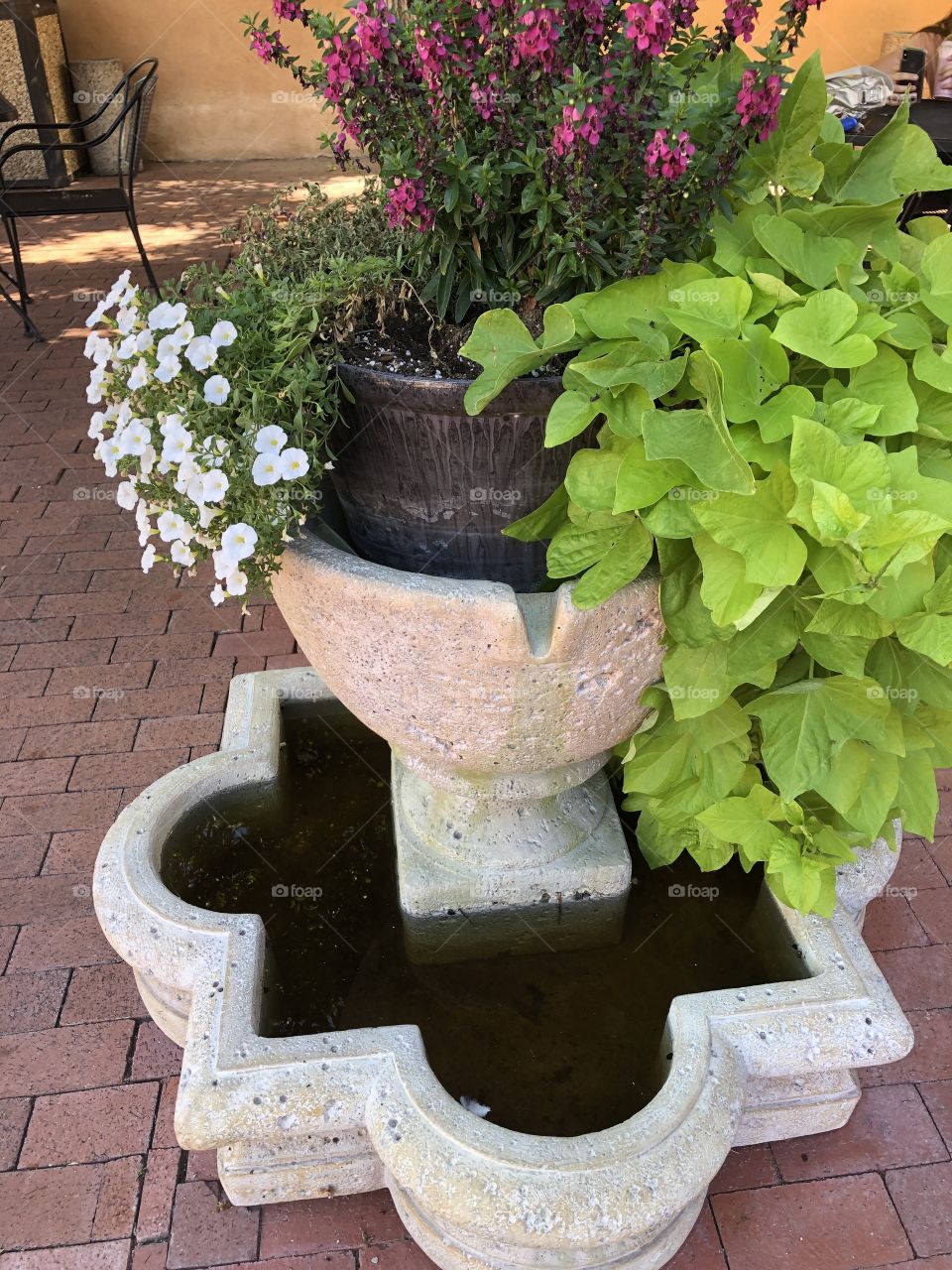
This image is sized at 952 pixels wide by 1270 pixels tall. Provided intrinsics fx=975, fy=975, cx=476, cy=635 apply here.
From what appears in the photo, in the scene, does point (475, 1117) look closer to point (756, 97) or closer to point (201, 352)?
point (201, 352)

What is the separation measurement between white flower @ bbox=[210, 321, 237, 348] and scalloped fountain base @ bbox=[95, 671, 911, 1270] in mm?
975

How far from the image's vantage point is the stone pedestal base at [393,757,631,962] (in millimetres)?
1979

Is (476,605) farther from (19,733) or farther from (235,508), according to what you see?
(19,733)

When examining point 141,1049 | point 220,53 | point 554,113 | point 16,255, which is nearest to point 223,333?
point 554,113

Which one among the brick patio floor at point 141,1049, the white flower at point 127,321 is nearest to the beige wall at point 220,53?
the brick patio floor at point 141,1049

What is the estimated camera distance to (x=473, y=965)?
198cm

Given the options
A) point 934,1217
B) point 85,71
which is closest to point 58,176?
point 85,71

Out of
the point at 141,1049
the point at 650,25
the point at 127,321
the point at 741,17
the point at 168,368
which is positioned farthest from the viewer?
the point at 141,1049

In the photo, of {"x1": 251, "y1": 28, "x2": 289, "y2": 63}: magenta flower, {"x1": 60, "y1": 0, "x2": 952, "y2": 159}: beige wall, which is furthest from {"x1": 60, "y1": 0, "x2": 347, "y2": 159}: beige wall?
{"x1": 251, "y1": 28, "x2": 289, "y2": 63}: magenta flower

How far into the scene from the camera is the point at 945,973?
2.07 m

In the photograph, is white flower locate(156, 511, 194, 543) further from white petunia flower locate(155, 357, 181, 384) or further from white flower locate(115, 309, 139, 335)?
white flower locate(115, 309, 139, 335)

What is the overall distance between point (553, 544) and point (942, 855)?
4.88 ft

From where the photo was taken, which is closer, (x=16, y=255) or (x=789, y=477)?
(x=789, y=477)

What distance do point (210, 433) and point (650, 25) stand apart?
81cm
